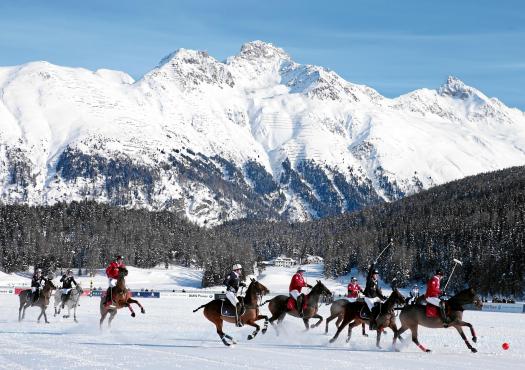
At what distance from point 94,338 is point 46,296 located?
965cm

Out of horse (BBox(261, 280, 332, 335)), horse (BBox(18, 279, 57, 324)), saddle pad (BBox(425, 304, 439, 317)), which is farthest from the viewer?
horse (BBox(18, 279, 57, 324))

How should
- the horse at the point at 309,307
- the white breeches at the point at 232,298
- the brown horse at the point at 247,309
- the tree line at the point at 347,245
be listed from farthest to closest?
1. the tree line at the point at 347,245
2. the horse at the point at 309,307
3. the brown horse at the point at 247,309
4. the white breeches at the point at 232,298

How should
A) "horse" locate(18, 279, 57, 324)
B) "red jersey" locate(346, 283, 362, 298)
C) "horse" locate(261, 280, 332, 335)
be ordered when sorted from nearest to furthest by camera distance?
"horse" locate(261, 280, 332, 335) → "red jersey" locate(346, 283, 362, 298) → "horse" locate(18, 279, 57, 324)

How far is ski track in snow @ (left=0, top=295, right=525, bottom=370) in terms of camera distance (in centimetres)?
2012

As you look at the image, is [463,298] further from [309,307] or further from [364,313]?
[309,307]

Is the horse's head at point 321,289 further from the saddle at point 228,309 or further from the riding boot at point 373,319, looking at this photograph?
the saddle at point 228,309

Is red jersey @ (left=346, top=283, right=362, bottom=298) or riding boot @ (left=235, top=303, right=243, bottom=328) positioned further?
red jersey @ (left=346, top=283, right=362, bottom=298)

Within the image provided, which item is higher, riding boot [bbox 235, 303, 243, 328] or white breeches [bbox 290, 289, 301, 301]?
white breeches [bbox 290, 289, 301, 301]

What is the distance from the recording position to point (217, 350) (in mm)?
23531

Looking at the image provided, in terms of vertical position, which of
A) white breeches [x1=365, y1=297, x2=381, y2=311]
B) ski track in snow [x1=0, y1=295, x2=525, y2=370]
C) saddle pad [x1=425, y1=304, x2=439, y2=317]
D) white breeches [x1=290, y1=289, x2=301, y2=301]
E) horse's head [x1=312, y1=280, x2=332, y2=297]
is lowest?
ski track in snow [x1=0, y1=295, x2=525, y2=370]

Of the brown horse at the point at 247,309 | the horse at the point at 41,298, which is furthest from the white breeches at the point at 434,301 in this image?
the horse at the point at 41,298

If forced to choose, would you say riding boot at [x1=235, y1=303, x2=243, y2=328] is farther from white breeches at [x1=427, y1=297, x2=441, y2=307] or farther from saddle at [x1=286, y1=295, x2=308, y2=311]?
white breeches at [x1=427, y1=297, x2=441, y2=307]

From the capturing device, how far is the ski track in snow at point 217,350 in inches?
792

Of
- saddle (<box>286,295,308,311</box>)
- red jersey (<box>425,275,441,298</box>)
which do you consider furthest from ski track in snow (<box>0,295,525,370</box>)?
red jersey (<box>425,275,441,298</box>)
